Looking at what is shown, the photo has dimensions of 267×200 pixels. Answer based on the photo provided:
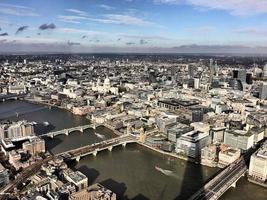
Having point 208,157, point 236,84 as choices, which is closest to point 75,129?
point 208,157

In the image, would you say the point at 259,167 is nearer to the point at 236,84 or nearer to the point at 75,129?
the point at 75,129

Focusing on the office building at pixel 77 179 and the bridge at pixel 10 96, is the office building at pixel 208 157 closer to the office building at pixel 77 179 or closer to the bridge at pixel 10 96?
the office building at pixel 77 179

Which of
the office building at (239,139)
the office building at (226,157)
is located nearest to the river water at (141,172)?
the office building at (226,157)

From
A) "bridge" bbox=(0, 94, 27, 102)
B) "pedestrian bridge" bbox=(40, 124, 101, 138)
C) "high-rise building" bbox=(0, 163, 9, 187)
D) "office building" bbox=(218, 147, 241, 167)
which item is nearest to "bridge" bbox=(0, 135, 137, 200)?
"high-rise building" bbox=(0, 163, 9, 187)

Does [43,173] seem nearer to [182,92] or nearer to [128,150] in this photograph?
[128,150]

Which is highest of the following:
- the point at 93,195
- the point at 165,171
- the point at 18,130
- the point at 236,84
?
the point at 236,84

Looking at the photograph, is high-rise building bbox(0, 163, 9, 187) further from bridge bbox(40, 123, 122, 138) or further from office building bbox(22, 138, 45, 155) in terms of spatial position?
bridge bbox(40, 123, 122, 138)
